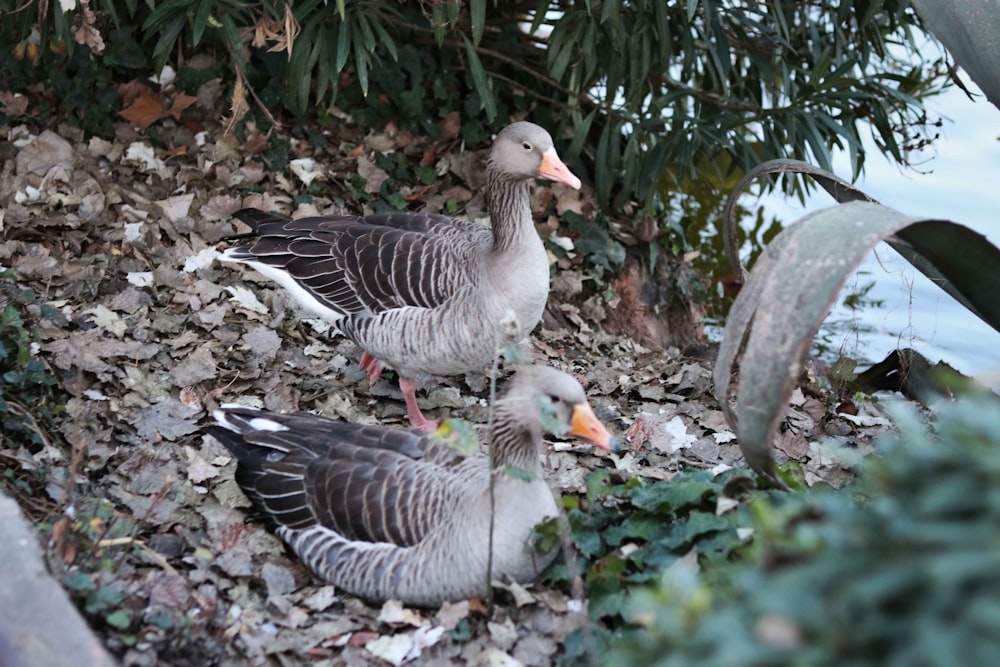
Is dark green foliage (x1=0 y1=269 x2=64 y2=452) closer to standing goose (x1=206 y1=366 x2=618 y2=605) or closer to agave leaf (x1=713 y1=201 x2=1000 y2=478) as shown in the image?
standing goose (x1=206 y1=366 x2=618 y2=605)

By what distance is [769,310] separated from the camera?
118 inches

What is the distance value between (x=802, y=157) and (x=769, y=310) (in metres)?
3.66

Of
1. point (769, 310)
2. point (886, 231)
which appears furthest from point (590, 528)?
point (886, 231)

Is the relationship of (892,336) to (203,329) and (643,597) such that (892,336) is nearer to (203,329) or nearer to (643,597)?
(203,329)

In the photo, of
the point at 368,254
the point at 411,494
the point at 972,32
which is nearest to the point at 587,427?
the point at 411,494

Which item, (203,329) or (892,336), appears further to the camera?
(892,336)

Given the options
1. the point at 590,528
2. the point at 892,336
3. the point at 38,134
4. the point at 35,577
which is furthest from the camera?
the point at 892,336

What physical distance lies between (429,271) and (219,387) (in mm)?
1146

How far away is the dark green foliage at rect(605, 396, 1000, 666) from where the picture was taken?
5.45 ft

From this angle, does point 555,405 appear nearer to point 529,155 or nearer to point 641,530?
point 641,530

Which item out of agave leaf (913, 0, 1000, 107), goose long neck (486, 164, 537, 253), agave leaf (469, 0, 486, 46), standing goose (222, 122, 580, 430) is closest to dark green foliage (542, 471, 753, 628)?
standing goose (222, 122, 580, 430)

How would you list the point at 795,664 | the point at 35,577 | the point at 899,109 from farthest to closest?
the point at 899,109 < the point at 35,577 < the point at 795,664

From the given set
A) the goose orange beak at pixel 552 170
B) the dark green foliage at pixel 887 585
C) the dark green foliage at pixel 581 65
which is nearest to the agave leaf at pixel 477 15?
the dark green foliage at pixel 581 65

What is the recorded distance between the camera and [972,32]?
13.5ft
